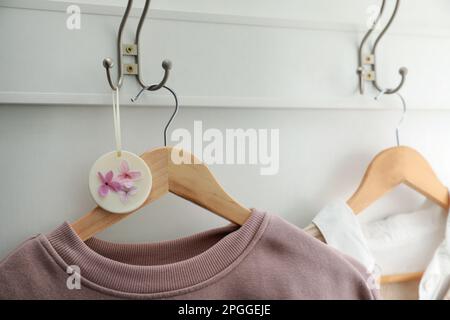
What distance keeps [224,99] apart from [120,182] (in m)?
0.24

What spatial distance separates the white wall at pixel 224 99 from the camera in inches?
26.7

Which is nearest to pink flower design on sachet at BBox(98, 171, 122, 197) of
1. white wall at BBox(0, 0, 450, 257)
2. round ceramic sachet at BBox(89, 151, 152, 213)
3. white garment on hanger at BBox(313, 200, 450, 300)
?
round ceramic sachet at BBox(89, 151, 152, 213)

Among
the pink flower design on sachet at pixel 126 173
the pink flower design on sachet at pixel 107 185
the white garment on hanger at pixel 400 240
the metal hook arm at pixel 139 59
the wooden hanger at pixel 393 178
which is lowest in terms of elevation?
the white garment on hanger at pixel 400 240

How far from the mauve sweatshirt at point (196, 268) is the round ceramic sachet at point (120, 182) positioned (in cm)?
→ 6

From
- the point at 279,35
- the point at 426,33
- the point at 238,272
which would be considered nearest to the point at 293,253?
the point at 238,272

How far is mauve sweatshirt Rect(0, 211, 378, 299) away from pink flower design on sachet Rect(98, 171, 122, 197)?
0.19ft

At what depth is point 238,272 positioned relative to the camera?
1.97ft

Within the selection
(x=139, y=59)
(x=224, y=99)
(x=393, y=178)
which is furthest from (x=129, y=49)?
(x=393, y=178)

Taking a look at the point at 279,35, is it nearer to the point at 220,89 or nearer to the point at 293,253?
the point at 220,89

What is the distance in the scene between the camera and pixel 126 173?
0.59 meters

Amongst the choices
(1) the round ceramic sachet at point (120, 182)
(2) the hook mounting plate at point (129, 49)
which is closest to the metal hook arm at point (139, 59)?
(2) the hook mounting plate at point (129, 49)

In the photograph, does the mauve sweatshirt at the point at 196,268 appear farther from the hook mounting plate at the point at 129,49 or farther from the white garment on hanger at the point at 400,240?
the hook mounting plate at the point at 129,49

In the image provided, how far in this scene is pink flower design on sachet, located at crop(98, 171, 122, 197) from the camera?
59 cm
